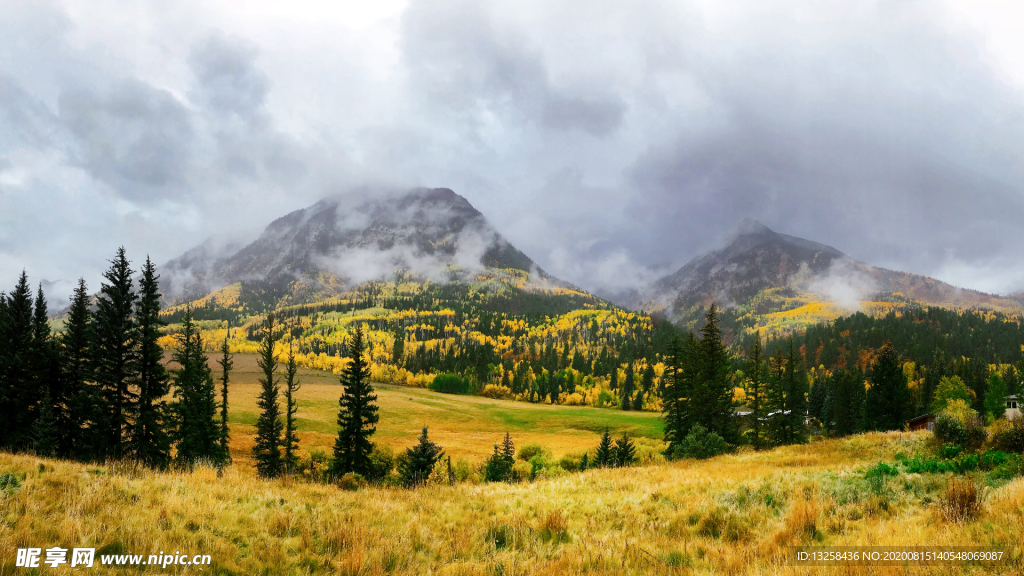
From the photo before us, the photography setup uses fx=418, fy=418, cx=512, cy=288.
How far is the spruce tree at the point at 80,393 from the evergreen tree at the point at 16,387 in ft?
6.72

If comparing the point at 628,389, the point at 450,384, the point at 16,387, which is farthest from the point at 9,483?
the point at 450,384

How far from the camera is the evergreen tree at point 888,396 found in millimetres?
52625

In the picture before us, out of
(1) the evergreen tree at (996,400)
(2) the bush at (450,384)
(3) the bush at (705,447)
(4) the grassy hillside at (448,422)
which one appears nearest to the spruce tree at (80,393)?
(4) the grassy hillside at (448,422)

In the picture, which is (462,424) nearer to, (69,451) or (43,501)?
(69,451)

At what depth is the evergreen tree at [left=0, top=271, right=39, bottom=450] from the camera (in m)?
30.1

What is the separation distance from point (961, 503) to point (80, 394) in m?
43.7

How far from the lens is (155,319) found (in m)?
31.5

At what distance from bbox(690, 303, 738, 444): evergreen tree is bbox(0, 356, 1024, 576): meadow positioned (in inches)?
1054

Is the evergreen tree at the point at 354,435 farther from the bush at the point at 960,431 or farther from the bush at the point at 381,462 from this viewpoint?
the bush at the point at 960,431

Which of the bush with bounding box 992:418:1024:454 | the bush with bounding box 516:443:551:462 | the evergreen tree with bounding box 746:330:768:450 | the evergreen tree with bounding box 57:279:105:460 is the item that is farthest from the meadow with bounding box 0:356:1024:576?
the bush with bounding box 516:443:551:462

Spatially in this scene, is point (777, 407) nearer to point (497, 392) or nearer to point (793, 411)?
point (793, 411)

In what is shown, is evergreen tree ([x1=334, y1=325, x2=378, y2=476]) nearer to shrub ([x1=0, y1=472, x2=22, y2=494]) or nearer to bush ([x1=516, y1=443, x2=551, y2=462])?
bush ([x1=516, y1=443, x2=551, y2=462])

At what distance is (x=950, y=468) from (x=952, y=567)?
7.69 metres

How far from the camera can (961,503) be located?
25.5 ft
